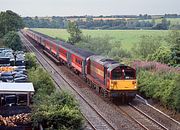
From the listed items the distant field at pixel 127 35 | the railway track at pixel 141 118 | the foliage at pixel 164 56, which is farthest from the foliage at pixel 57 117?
the distant field at pixel 127 35

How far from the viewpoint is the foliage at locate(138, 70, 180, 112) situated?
90.3 ft

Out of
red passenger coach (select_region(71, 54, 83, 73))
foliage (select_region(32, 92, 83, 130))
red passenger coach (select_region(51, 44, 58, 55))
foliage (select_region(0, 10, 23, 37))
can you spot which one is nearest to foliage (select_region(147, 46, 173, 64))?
red passenger coach (select_region(71, 54, 83, 73))

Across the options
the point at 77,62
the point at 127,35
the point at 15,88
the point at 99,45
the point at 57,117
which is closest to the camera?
the point at 57,117

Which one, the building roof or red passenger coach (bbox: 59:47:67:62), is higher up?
the building roof

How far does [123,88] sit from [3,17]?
7547 centimetres

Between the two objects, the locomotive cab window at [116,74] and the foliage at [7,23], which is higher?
the foliage at [7,23]

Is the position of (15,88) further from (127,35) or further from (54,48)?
(127,35)

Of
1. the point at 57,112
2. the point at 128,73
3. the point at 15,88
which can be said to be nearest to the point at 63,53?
the point at 128,73

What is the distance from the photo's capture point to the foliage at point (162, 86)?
27.5 meters

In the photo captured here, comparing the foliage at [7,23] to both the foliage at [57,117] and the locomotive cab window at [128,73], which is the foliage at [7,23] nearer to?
the locomotive cab window at [128,73]

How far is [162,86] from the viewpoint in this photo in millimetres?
30219

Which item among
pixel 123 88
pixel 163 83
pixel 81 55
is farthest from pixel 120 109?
pixel 81 55

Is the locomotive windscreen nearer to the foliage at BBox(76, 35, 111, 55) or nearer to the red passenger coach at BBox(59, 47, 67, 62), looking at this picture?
the red passenger coach at BBox(59, 47, 67, 62)

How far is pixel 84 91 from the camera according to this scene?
117ft
